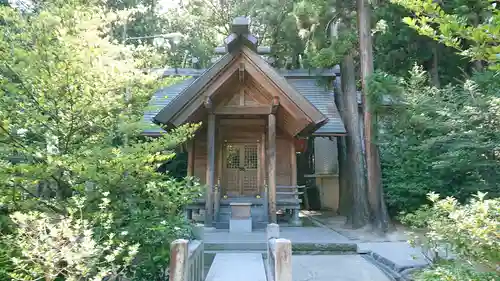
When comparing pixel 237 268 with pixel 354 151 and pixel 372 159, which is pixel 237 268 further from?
pixel 354 151

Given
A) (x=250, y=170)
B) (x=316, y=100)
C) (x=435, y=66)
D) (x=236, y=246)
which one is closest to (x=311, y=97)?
(x=316, y=100)

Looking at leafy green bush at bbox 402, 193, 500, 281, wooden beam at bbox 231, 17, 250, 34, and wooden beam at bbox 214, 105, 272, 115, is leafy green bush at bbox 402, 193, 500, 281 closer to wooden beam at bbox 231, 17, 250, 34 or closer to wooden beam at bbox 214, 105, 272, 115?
wooden beam at bbox 214, 105, 272, 115

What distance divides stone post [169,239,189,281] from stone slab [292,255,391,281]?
106 inches

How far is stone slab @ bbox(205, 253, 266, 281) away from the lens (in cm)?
515

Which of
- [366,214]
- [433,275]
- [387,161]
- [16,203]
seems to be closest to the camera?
[16,203]

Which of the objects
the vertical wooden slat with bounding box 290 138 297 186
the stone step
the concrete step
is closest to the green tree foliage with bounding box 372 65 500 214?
the vertical wooden slat with bounding box 290 138 297 186

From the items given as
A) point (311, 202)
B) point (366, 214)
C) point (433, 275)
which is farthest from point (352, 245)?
point (311, 202)

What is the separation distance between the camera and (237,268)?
18.6 feet

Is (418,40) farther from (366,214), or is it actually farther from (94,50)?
(94,50)

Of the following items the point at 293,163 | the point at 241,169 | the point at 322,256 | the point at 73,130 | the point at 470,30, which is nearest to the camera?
the point at 470,30

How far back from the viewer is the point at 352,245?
25.2ft

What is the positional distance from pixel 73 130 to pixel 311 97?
10060mm

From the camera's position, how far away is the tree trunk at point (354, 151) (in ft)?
32.8

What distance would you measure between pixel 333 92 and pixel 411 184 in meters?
4.83
